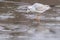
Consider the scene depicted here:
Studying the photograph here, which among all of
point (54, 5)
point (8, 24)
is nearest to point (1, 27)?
point (8, 24)

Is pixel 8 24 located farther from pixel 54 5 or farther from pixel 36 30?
pixel 54 5

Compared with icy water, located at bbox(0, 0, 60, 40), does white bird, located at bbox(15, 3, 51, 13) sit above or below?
above

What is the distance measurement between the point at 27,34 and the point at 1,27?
238mm

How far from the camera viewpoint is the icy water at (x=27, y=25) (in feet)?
4.22

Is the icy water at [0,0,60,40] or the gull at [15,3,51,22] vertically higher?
the gull at [15,3,51,22]

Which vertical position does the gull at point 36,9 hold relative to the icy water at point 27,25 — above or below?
above

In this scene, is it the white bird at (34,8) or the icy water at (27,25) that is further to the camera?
the white bird at (34,8)

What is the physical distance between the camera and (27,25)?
4.65ft

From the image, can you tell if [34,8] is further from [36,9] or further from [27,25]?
[27,25]

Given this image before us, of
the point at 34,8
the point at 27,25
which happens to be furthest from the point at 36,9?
the point at 27,25

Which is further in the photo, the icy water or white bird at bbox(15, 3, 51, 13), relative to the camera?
white bird at bbox(15, 3, 51, 13)

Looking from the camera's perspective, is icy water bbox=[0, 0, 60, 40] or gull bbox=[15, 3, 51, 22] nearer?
icy water bbox=[0, 0, 60, 40]

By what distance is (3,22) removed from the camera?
4.78 feet

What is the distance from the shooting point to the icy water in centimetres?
129
